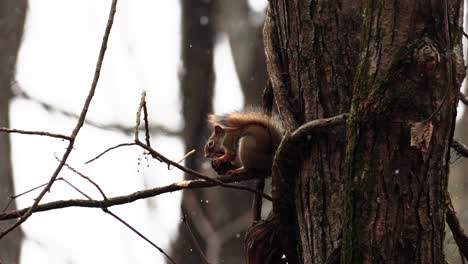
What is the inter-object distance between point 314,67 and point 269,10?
1.08ft

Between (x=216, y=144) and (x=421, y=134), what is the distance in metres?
1.85

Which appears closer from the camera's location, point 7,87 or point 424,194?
point 424,194

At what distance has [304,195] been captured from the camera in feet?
7.85

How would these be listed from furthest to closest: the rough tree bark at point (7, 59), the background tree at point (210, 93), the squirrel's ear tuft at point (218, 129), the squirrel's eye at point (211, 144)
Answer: the rough tree bark at point (7, 59), the background tree at point (210, 93), the squirrel's eye at point (211, 144), the squirrel's ear tuft at point (218, 129)

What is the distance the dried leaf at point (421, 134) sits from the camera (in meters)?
2.19

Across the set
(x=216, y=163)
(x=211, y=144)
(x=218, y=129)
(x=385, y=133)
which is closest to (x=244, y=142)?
(x=216, y=163)

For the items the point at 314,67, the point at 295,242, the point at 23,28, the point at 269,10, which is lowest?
the point at 295,242

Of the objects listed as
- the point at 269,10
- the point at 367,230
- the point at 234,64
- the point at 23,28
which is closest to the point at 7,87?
the point at 23,28

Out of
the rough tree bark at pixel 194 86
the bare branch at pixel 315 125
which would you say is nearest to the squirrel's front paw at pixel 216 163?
the bare branch at pixel 315 125

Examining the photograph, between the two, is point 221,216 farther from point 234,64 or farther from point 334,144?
point 334,144

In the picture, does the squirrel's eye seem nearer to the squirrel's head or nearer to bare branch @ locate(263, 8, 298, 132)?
the squirrel's head

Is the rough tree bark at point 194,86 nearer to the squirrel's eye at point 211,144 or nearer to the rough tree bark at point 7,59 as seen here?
the rough tree bark at point 7,59

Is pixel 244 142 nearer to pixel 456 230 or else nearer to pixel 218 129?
pixel 218 129

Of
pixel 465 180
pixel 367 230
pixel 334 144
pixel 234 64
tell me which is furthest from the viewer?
pixel 465 180
